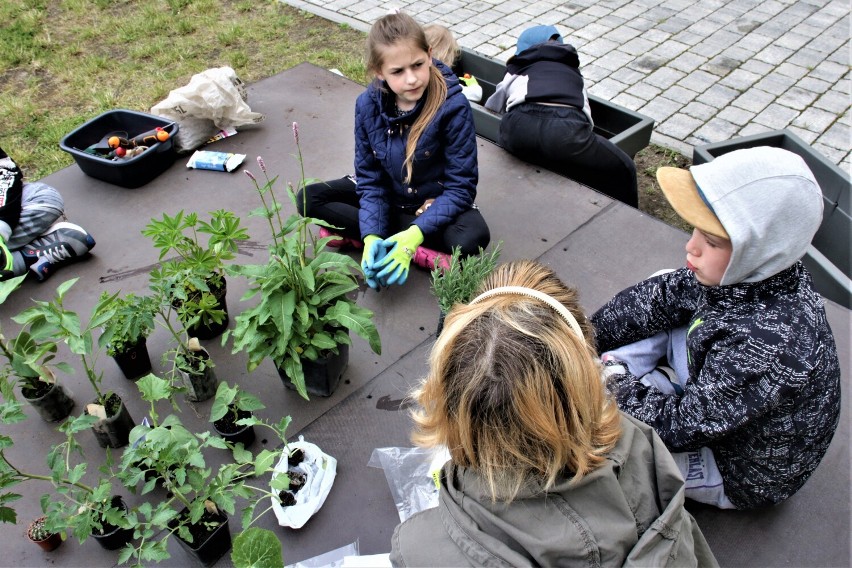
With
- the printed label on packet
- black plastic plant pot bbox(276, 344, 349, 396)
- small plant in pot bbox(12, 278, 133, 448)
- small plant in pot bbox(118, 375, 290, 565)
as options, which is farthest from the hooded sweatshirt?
the printed label on packet

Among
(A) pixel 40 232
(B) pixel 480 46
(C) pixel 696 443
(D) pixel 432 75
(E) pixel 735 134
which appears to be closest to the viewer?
(C) pixel 696 443

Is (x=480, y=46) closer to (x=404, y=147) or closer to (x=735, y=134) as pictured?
(x=735, y=134)

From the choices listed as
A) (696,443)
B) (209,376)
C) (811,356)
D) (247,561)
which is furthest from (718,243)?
(209,376)

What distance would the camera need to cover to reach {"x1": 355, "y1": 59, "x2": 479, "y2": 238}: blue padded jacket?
254 centimetres

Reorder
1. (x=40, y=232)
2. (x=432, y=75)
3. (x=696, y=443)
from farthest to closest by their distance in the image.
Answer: (x=40, y=232)
(x=432, y=75)
(x=696, y=443)

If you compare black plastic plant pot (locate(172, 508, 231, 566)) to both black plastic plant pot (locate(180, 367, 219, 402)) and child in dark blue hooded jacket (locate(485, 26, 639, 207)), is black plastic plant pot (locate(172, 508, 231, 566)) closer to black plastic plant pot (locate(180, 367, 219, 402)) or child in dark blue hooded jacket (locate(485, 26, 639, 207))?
black plastic plant pot (locate(180, 367, 219, 402))

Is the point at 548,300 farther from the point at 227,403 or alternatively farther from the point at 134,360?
the point at 134,360

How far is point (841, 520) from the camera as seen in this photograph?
1860 mm

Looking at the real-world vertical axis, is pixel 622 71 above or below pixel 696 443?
below

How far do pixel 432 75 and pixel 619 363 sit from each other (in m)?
1.40

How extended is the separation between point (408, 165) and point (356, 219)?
0.39 metres

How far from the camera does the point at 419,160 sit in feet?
8.59

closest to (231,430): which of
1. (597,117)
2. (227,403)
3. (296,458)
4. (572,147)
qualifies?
(296,458)

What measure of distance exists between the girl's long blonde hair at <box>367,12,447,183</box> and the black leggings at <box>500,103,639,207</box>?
796mm
